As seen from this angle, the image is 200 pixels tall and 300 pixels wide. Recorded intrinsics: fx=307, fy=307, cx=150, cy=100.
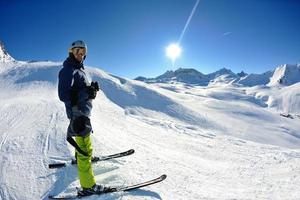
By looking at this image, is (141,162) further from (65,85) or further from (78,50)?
(78,50)

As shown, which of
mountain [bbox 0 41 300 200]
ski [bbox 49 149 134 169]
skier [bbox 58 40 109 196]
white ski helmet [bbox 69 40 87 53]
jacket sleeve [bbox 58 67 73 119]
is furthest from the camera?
ski [bbox 49 149 134 169]

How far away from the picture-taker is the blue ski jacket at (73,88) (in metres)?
5.34

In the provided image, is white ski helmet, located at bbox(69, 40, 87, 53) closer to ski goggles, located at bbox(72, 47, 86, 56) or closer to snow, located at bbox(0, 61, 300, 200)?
ski goggles, located at bbox(72, 47, 86, 56)

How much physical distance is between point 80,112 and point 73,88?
1.48ft

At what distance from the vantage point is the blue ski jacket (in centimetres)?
534

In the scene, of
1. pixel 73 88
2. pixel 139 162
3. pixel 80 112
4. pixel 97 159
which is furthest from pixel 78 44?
pixel 139 162

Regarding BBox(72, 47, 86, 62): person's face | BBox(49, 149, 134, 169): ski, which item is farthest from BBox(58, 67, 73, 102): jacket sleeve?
BBox(49, 149, 134, 169): ski

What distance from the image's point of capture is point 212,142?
44.0ft

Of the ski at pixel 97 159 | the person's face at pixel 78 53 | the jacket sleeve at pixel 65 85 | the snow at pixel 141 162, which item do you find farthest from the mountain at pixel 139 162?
the person's face at pixel 78 53

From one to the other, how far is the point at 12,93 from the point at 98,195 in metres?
15.0

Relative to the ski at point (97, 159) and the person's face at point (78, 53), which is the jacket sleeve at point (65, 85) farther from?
the ski at point (97, 159)

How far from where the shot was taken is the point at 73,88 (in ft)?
18.2

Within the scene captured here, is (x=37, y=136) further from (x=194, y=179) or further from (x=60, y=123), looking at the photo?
(x=194, y=179)

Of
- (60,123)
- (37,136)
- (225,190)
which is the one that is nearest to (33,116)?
(60,123)
